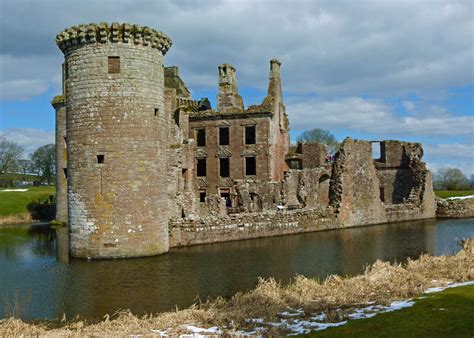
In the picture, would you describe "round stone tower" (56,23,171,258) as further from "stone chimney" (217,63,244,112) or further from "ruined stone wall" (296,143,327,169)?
"ruined stone wall" (296,143,327,169)

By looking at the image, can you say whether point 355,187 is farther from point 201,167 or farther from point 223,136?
point 201,167

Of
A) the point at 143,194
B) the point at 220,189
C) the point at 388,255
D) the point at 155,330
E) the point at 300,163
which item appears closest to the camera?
the point at 155,330

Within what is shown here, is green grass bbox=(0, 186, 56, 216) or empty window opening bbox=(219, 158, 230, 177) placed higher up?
empty window opening bbox=(219, 158, 230, 177)

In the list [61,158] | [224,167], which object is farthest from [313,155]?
[61,158]

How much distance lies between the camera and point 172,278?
49.4 ft

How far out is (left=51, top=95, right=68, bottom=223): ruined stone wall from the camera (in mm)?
35188

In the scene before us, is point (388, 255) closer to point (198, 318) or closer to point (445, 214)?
point (198, 318)

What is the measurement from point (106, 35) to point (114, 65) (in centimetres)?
111

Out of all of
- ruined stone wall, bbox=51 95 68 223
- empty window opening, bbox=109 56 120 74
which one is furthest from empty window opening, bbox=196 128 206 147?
empty window opening, bbox=109 56 120 74

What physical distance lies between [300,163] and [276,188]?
391 inches

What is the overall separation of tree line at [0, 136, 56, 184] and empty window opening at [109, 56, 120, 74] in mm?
50619

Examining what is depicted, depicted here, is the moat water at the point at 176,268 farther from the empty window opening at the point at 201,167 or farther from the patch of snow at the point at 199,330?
the empty window opening at the point at 201,167

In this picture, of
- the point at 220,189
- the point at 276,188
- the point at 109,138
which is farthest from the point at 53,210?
the point at 109,138

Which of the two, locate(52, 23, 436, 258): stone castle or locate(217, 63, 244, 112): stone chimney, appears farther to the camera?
locate(217, 63, 244, 112): stone chimney
